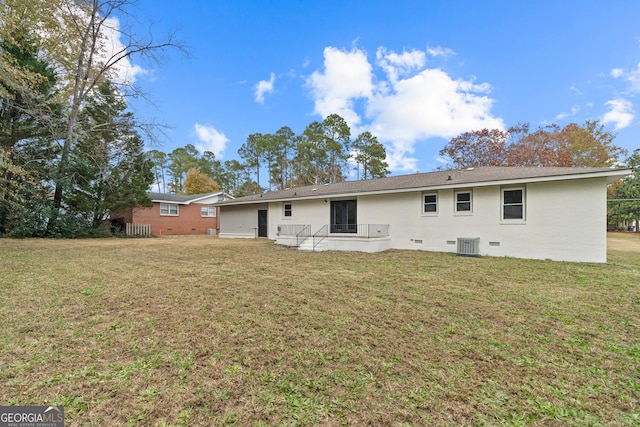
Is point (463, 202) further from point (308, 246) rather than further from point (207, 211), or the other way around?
point (207, 211)

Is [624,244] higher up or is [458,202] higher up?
[458,202]

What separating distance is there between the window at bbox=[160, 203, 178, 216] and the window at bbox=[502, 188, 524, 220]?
21.9 meters

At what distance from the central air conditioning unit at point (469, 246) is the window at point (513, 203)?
1.31 metres

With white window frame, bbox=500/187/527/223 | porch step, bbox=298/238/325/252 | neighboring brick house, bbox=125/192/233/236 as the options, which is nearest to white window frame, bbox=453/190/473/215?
white window frame, bbox=500/187/527/223

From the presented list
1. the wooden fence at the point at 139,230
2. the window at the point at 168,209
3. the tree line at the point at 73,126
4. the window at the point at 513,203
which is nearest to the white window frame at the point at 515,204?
the window at the point at 513,203

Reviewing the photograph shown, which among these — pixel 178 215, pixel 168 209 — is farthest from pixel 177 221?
pixel 168 209

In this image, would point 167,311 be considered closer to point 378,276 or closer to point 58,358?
point 58,358

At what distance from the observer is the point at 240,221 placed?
18391 millimetres

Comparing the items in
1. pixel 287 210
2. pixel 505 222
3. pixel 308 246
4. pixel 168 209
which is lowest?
pixel 308 246

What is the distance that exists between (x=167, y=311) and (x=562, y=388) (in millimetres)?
4430

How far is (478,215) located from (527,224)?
57.7 inches

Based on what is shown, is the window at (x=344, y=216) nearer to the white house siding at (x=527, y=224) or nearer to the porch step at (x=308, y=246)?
the porch step at (x=308, y=246)

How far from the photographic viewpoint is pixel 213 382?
2217 mm

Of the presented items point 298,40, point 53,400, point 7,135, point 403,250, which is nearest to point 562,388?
point 53,400
